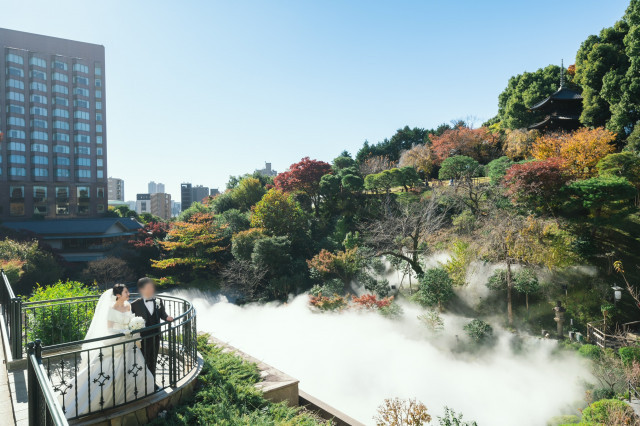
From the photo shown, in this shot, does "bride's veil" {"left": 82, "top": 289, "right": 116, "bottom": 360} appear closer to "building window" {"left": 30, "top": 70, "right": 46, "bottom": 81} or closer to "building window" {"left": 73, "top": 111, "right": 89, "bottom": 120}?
"building window" {"left": 73, "top": 111, "right": 89, "bottom": 120}

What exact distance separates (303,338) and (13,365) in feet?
31.8

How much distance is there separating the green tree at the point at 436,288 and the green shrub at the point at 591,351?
434 centimetres

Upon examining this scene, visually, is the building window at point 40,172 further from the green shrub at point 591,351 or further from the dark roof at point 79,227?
the green shrub at point 591,351

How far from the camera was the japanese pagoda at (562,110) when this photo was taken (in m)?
21.5

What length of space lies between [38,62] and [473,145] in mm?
48777

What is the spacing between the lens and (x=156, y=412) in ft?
13.4

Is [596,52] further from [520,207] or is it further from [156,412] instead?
[156,412]

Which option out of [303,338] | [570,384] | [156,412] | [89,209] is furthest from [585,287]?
[89,209]

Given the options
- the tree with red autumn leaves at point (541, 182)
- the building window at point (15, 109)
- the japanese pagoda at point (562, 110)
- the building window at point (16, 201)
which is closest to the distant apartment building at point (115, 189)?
the building window at point (15, 109)

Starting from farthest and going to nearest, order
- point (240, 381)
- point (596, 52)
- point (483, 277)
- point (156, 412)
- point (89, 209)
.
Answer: point (89, 209), point (596, 52), point (483, 277), point (240, 381), point (156, 412)

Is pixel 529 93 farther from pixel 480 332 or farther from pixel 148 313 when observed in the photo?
pixel 148 313

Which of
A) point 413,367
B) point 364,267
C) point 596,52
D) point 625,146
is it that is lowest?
point 413,367

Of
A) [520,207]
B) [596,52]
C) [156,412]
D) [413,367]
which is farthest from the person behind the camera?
[596,52]

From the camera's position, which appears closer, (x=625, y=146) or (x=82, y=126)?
(x=625, y=146)
